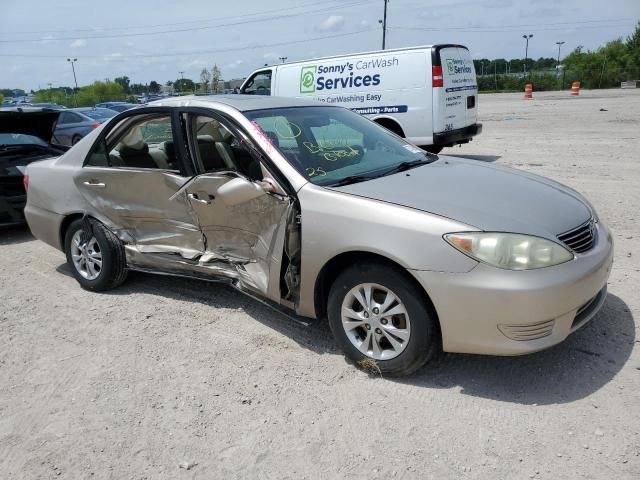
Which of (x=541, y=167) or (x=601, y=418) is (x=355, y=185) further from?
(x=541, y=167)

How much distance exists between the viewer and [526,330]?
283 cm

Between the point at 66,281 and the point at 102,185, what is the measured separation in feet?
4.17

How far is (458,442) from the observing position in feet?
8.79

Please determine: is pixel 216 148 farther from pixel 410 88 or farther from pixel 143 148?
pixel 410 88

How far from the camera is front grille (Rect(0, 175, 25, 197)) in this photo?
21.9 feet

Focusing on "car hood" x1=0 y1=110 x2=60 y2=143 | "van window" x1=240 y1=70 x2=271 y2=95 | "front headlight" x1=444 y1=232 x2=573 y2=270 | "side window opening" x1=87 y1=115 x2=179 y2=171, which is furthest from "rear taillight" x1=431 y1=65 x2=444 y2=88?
"front headlight" x1=444 y1=232 x2=573 y2=270

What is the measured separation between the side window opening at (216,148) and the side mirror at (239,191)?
0.21 metres

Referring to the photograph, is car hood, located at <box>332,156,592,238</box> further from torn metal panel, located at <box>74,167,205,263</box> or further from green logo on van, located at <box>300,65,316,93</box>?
green logo on van, located at <box>300,65,316,93</box>

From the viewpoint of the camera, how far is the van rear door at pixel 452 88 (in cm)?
1000

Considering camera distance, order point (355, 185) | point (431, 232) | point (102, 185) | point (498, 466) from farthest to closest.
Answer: point (102, 185), point (355, 185), point (431, 232), point (498, 466)

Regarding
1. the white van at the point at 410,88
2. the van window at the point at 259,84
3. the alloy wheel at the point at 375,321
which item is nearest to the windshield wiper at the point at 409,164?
the alloy wheel at the point at 375,321

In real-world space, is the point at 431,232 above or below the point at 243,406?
above

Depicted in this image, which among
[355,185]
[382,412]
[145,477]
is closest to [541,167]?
[355,185]

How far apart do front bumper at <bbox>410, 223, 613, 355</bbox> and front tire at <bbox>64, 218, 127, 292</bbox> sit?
2.85 m
